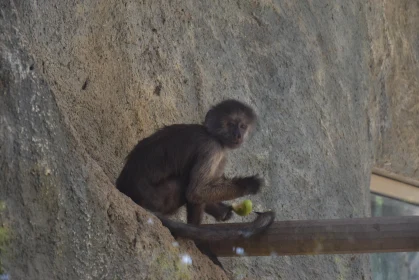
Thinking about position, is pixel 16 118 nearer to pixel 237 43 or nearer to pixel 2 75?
pixel 2 75

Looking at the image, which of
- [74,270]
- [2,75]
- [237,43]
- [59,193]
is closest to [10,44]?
[2,75]

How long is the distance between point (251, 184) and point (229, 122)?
A: 2.50ft

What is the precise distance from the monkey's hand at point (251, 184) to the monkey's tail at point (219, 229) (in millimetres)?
535

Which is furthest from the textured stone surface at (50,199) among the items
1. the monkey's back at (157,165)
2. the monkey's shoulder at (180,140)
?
the monkey's shoulder at (180,140)

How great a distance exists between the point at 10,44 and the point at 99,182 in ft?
2.75

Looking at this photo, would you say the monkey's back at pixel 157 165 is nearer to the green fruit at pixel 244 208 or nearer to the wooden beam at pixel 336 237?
the green fruit at pixel 244 208

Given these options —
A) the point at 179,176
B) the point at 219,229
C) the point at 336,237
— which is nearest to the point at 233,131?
the point at 179,176

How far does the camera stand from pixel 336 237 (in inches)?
196

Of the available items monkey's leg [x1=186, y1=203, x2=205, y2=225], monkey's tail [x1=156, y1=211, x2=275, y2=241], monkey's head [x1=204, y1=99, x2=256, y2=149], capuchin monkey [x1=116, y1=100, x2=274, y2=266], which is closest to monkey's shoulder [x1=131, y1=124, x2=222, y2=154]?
capuchin monkey [x1=116, y1=100, x2=274, y2=266]

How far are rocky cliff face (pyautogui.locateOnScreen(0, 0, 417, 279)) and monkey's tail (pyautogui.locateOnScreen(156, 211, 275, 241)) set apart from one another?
0.37ft

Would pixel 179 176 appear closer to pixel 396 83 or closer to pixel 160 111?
pixel 160 111

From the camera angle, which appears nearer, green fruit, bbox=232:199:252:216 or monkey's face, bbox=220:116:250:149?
green fruit, bbox=232:199:252:216

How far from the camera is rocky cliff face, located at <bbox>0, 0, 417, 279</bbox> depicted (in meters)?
3.99

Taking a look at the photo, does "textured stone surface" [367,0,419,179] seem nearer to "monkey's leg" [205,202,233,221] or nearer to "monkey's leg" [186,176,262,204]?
"monkey's leg" [205,202,233,221]
